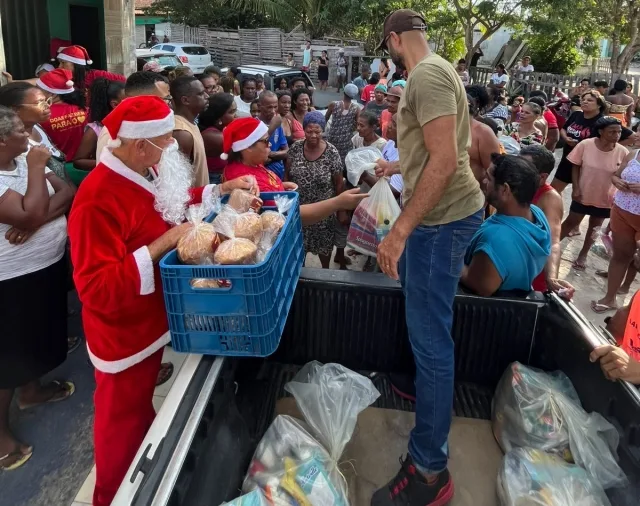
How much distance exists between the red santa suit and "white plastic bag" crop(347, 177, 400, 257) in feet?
4.69

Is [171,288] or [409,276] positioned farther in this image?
[409,276]

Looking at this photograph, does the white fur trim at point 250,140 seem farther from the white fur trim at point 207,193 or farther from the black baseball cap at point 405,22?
the black baseball cap at point 405,22

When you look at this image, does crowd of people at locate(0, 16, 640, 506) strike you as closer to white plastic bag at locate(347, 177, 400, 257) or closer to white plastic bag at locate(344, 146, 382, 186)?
white plastic bag at locate(347, 177, 400, 257)

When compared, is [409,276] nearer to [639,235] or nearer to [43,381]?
[43,381]

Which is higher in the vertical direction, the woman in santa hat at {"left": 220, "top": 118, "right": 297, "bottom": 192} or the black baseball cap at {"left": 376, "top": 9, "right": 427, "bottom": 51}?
the black baseball cap at {"left": 376, "top": 9, "right": 427, "bottom": 51}

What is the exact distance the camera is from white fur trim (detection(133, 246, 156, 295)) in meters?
1.77

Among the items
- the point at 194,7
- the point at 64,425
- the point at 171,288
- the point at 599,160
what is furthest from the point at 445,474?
the point at 194,7

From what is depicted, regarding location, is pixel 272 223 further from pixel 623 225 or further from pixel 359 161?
pixel 623 225

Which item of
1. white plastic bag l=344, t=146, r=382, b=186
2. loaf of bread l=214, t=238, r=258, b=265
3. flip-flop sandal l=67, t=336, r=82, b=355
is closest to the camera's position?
loaf of bread l=214, t=238, r=258, b=265

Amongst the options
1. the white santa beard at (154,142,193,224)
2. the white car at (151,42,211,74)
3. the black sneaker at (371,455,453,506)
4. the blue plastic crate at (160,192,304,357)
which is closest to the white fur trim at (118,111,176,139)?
the white santa beard at (154,142,193,224)

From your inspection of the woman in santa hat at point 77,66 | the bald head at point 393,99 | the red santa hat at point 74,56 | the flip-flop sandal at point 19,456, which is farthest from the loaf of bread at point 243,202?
the red santa hat at point 74,56

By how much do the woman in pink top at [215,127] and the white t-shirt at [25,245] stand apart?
1.63 meters

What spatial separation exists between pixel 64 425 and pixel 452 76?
109 inches

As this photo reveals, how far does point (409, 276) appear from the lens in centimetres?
201
